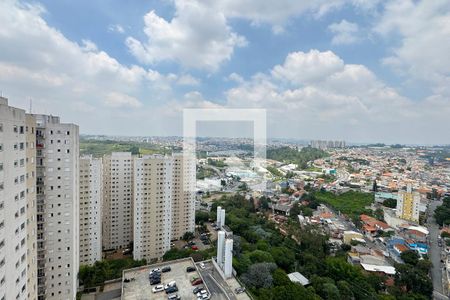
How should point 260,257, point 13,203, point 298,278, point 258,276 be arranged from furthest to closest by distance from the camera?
point 260,257 → point 298,278 → point 258,276 → point 13,203

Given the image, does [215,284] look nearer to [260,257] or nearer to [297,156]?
[260,257]

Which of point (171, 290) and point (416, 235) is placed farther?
point (416, 235)

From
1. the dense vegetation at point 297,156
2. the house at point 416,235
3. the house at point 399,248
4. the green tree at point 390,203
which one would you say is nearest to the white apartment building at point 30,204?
the house at point 399,248

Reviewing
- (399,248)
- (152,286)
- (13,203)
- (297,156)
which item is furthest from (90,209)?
(297,156)

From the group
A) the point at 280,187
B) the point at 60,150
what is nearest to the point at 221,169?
the point at 280,187

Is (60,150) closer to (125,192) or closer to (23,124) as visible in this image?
(23,124)

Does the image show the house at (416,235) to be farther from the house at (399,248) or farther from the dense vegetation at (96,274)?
the dense vegetation at (96,274)
